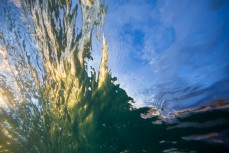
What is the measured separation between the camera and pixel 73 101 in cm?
880

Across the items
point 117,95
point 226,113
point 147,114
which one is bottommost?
point 226,113

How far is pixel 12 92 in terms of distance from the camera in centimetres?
856

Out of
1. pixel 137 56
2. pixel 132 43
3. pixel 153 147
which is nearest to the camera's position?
Answer: pixel 132 43

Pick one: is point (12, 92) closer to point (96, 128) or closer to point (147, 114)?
point (96, 128)

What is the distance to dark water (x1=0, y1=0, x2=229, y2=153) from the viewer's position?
19.5ft

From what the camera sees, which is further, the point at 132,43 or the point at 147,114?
the point at 147,114

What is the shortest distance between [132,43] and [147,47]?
0.50 metres

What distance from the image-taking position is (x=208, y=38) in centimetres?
519

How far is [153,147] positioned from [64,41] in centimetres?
Result: 961

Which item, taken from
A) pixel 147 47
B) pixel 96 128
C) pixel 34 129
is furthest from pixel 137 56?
pixel 34 129

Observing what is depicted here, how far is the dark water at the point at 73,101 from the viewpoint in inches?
234

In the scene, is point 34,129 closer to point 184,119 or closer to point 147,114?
point 147,114

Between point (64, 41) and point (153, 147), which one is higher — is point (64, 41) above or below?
above

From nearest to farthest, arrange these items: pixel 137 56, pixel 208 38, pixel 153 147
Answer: pixel 208 38 → pixel 137 56 → pixel 153 147
